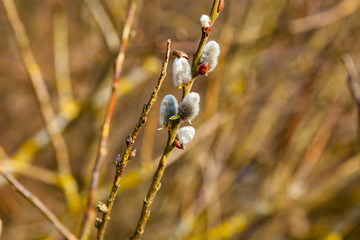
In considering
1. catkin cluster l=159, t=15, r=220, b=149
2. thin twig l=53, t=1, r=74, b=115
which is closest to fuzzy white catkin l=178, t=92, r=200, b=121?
catkin cluster l=159, t=15, r=220, b=149

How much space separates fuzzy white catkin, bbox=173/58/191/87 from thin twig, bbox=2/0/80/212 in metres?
1.51

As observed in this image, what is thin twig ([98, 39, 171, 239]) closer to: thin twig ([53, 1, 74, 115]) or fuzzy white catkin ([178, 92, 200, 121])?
fuzzy white catkin ([178, 92, 200, 121])

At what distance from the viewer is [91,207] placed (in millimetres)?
1069

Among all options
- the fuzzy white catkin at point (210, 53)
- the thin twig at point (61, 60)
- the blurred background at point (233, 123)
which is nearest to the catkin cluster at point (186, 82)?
the fuzzy white catkin at point (210, 53)

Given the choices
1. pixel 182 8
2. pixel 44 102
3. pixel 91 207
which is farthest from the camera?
pixel 182 8

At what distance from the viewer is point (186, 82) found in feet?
2.50

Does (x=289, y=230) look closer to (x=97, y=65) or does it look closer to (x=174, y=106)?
(x=97, y=65)

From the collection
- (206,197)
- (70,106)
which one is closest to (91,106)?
(70,106)

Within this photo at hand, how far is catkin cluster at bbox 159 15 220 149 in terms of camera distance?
75 cm

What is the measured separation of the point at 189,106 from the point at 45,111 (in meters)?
1.65

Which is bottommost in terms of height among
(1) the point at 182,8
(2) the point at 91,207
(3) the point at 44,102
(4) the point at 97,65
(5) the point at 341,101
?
(2) the point at 91,207

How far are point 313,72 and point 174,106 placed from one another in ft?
6.18

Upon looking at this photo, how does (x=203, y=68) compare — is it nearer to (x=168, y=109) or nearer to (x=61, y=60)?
(x=168, y=109)

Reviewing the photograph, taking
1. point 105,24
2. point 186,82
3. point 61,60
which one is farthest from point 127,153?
point 61,60
